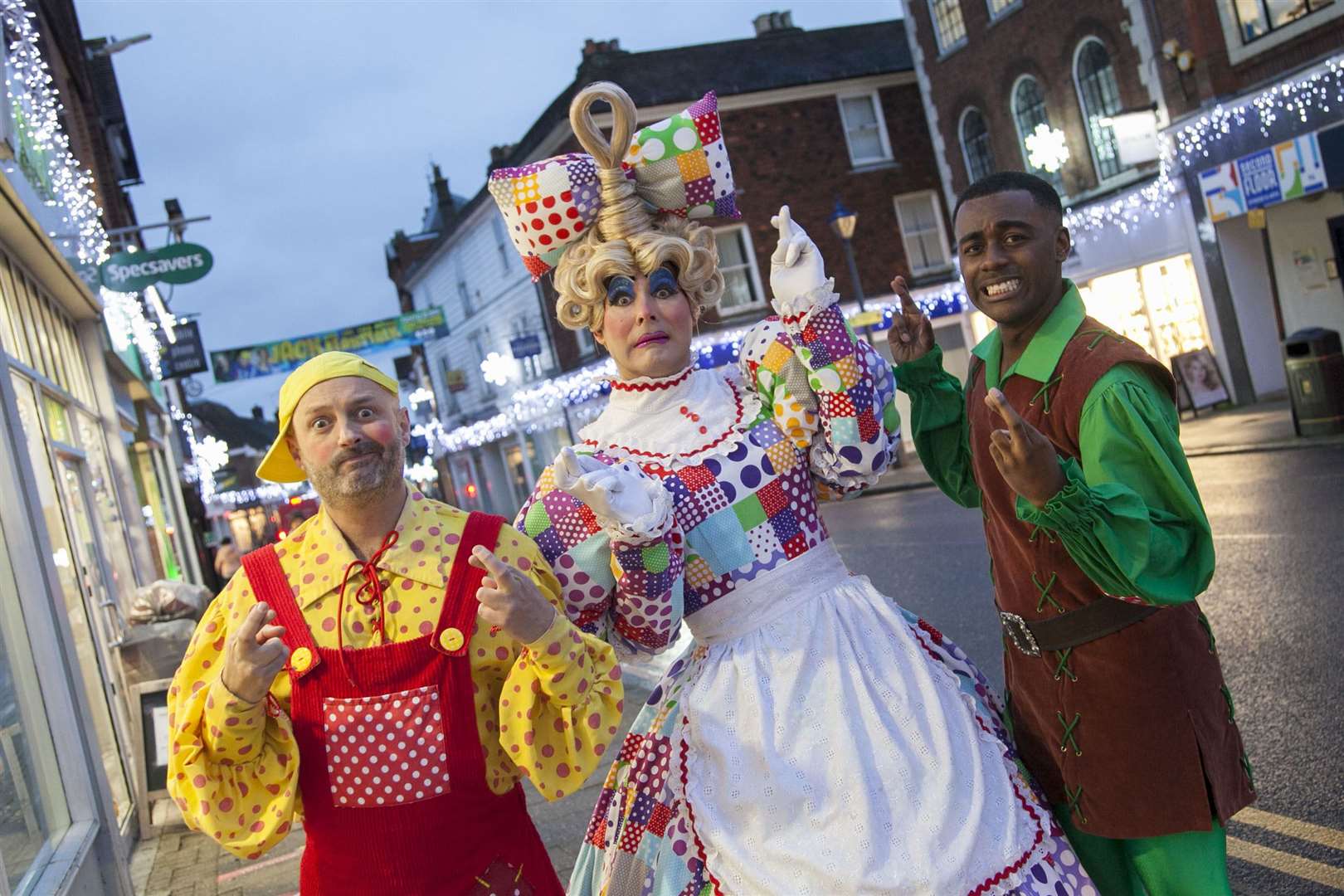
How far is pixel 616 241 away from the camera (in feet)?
9.04

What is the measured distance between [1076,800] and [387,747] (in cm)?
136

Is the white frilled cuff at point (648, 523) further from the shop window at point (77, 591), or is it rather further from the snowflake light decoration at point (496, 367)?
the snowflake light decoration at point (496, 367)

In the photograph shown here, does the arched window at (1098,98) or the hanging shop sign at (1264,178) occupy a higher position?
the arched window at (1098,98)

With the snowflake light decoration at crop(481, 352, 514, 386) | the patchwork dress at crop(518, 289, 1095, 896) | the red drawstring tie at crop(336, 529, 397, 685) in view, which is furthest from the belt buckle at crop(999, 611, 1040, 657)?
the snowflake light decoration at crop(481, 352, 514, 386)

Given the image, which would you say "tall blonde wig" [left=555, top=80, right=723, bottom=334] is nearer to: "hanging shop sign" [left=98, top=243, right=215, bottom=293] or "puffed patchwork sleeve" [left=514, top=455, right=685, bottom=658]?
"puffed patchwork sleeve" [left=514, top=455, right=685, bottom=658]

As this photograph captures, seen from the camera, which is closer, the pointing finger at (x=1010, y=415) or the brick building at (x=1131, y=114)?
the pointing finger at (x=1010, y=415)

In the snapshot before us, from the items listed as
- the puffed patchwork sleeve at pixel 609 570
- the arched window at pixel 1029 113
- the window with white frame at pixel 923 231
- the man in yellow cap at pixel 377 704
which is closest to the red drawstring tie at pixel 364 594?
the man in yellow cap at pixel 377 704

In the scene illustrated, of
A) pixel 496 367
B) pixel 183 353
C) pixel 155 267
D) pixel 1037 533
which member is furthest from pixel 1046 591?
pixel 496 367

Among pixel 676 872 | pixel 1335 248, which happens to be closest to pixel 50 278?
pixel 676 872

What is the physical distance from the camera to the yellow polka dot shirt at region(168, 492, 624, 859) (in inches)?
88.4

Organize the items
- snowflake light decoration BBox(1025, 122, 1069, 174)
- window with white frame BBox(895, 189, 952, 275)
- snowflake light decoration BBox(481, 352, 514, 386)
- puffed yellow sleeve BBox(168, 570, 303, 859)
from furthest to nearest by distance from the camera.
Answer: snowflake light decoration BBox(481, 352, 514, 386)
window with white frame BBox(895, 189, 952, 275)
snowflake light decoration BBox(1025, 122, 1069, 174)
puffed yellow sleeve BBox(168, 570, 303, 859)

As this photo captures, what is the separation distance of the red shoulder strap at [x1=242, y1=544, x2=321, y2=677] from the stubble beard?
18cm

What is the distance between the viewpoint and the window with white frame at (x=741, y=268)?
25.5 metres

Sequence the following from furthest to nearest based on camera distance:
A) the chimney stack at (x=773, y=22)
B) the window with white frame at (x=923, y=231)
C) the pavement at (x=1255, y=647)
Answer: the chimney stack at (x=773, y=22) → the window with white frame at (x=923, y=231) → the pavement at (x=1255, y=647)
